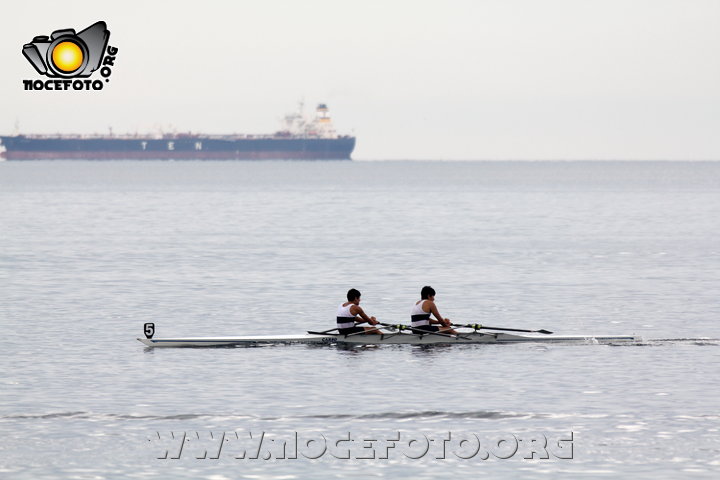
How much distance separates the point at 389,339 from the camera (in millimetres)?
28125

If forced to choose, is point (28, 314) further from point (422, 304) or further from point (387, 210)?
point (387, 210)

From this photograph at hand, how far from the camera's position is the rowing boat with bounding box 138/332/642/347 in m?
28.1

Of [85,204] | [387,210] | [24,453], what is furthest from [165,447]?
[85,204]

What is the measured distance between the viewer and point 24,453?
18.6m

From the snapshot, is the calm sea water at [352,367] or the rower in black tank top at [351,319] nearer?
the calm sea water at [352,367]

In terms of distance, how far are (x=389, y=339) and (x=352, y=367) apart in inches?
95.0

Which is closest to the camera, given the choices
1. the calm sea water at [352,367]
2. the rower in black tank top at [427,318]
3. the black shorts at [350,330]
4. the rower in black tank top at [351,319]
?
the calm sea water at [352,367]

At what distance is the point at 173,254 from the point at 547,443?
1732 inches

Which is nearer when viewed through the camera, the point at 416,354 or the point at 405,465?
the point at 405,465

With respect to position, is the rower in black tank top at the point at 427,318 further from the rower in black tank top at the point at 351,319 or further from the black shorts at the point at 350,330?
the black shorts at the point at 350,330

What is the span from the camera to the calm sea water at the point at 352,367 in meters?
18.5

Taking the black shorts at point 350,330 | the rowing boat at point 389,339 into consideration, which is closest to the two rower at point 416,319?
the black shorts at point 350,330

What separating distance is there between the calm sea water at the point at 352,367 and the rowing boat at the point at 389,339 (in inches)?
10.3

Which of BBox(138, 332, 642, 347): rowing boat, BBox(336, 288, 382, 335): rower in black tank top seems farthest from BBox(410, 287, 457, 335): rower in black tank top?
BBox(336, 288, 382, 335): rower in black tank top
